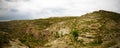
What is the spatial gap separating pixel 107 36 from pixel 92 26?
19097mm

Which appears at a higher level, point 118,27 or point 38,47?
point 118,27

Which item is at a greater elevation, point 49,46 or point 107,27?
point 107,27

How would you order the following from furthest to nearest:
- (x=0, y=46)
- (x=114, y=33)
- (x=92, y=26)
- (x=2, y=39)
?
(x=92, y=26) → (x=114, y=33) → (x=2, y=39) → (x=0, y=46)

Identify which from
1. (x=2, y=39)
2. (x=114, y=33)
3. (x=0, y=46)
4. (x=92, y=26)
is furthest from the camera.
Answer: (x=92, y=26)

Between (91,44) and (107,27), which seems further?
(107,27)

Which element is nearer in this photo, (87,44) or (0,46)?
(0,46)

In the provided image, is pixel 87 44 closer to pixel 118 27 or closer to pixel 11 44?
pixel 118 27

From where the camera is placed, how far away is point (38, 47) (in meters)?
197

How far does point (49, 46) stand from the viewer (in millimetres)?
A: 192000

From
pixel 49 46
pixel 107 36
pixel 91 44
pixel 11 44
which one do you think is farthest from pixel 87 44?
pixel 11 44

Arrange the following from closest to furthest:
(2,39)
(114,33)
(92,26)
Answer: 1. (2,39)
2. (114,33)
3. (92,26)

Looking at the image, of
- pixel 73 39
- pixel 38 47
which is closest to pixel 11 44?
pixel 38 47

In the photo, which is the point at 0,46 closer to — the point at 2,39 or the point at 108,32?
the point at 2,39

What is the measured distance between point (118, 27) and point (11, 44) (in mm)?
86892
